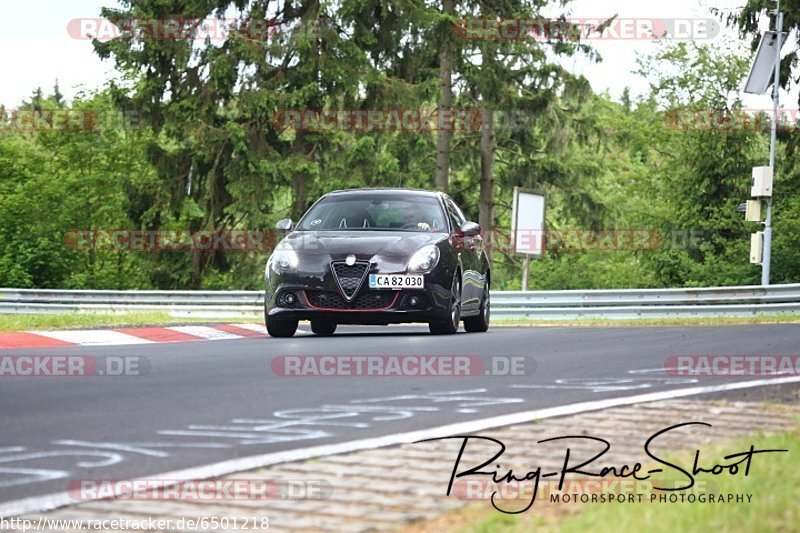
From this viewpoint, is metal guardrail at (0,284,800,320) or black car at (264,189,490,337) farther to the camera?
metal guardrail at (0,284,800,320)

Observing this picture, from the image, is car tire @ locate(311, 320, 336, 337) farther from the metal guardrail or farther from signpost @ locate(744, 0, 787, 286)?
signpost @ locate(744, 0, 787, 286)

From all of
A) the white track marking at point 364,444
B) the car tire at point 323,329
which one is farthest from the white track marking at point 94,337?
the white track marking at point 364,444

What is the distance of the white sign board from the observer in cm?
3059

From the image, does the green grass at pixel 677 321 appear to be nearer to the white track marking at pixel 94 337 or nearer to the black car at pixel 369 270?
the black car at pixel 369 270

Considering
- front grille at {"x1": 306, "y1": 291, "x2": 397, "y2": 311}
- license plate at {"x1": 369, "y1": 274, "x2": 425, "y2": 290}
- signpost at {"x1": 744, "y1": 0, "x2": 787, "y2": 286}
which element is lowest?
front grille at {"x1": 306, "y1": 291, "x2": 397, "y2": 311}

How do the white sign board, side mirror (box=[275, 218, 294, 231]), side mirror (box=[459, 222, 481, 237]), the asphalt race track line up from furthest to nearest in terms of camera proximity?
the white sign board
side mirror (box=[459, 222, 481, 237])
side mirror (box=[275, 218, 294, 231])
the asphalt race track

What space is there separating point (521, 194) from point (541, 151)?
10664 mm

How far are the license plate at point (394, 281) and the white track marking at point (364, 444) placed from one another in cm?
602

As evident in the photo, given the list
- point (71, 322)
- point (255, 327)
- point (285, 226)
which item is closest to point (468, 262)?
point (285, 226)

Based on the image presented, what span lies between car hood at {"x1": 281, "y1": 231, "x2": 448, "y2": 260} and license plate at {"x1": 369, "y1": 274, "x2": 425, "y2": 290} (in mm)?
233

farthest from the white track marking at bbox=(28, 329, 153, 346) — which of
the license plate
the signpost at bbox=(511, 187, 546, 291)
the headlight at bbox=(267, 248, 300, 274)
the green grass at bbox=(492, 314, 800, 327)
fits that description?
the signpost at bbox=(511, 187, 546, 291)

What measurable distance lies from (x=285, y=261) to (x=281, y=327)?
1.08 metres

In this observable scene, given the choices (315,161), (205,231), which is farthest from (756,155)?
(205,231)

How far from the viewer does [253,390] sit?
10.0 meters
